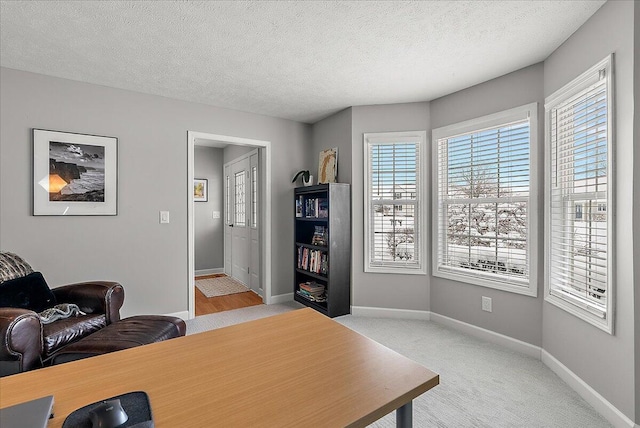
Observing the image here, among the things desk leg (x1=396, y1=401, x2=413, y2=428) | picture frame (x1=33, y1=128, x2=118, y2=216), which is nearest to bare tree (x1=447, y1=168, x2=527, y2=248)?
desk leg (x1=396, y1=401, x2=413, y2=428)

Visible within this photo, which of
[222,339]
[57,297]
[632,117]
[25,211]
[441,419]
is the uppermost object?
[632,117]

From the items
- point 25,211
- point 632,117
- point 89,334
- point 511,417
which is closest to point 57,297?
point 89,334

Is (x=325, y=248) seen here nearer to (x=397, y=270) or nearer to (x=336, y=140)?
(x=397, y=270)

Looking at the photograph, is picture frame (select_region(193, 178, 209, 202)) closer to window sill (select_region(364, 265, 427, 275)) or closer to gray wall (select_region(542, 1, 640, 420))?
window sill (select_region(364, 265, 427, 275))

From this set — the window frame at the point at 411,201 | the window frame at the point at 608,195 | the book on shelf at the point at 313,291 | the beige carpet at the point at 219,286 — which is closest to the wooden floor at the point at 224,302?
the beige carpet at the point at 219,286

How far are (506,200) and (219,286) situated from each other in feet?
13.9

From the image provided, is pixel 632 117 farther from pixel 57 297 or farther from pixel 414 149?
pixel 57 297

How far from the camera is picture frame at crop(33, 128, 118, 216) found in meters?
2.80

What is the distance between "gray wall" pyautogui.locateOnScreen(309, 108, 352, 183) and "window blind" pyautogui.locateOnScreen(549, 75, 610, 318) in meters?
1.98

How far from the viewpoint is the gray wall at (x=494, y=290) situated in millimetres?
2605

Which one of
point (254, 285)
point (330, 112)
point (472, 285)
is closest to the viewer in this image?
point (472, 285)

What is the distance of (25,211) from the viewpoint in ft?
9.05

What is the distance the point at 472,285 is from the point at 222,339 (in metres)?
2.69

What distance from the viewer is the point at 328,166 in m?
4.00
